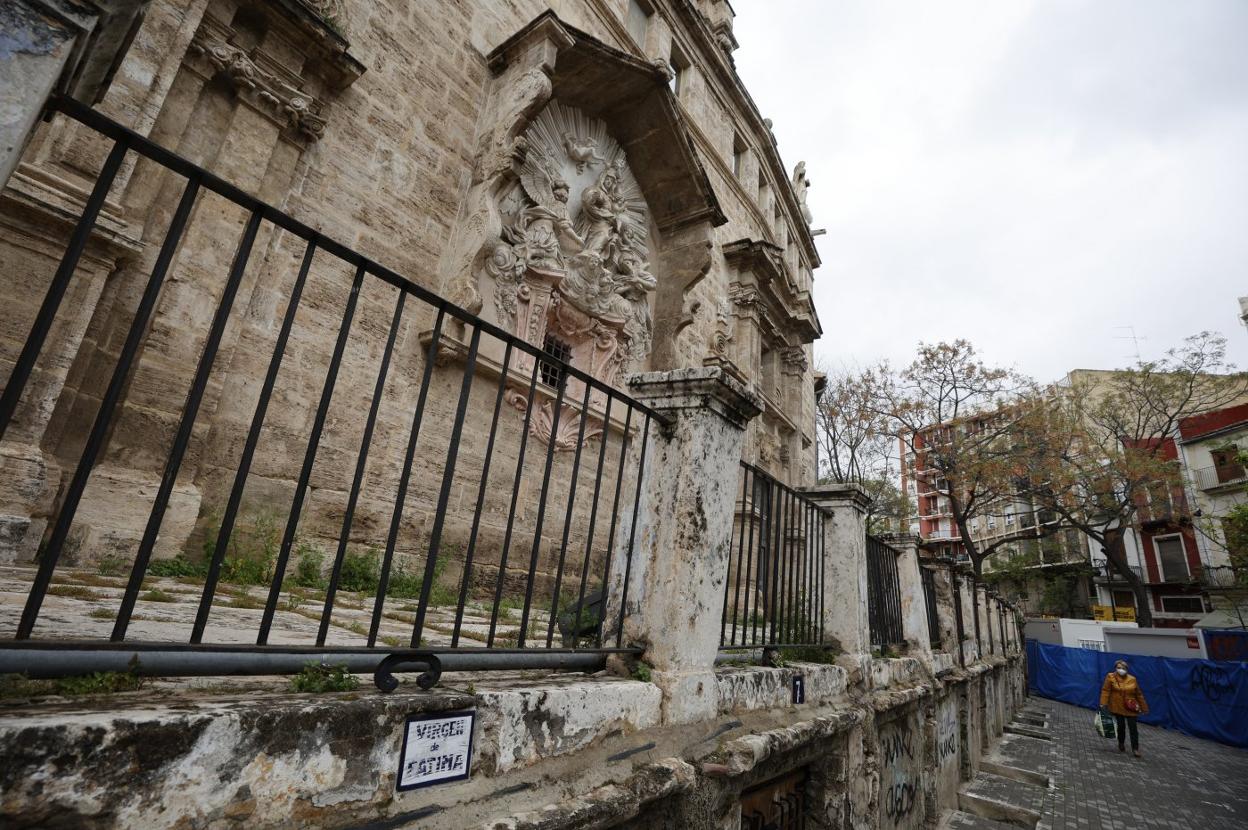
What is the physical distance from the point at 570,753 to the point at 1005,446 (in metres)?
20.5

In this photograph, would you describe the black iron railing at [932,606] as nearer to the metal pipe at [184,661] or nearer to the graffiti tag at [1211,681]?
the metal pipe at [184,661]

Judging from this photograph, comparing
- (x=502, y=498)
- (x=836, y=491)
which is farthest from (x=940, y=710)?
(x=502, y=498)

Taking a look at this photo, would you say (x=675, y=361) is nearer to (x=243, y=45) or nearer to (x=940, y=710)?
(x=940, y=710)

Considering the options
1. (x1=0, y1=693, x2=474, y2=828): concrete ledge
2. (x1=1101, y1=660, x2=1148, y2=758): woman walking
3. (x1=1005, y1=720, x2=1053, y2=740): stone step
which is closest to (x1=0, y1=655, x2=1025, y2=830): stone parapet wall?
(x1=0, y1=693, x2=474, y2=828): concrete ledge

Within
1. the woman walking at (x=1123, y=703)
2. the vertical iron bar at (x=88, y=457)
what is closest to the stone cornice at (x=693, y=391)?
the vertical iron bar at (x=88, y=457)

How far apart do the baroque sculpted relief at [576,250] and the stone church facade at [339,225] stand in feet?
0.11

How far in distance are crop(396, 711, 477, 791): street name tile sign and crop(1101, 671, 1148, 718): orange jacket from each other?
1389cm

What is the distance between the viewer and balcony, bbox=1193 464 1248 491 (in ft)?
72.6

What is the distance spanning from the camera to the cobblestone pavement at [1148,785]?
270 inches

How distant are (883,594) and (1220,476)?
26.9 meters

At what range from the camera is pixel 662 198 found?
915cm

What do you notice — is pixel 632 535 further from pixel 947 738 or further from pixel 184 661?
pixel 947 738

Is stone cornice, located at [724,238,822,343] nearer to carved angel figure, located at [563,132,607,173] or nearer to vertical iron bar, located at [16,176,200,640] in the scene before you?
carved angel figure, located at [563,132,607,173]

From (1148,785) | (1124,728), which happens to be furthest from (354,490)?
(1124,728)
